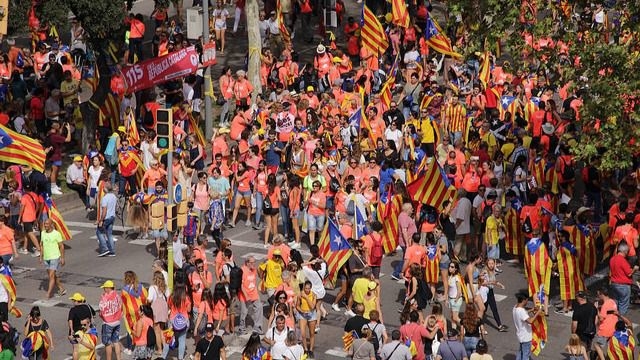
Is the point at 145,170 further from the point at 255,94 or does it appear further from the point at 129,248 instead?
the point at 255,94

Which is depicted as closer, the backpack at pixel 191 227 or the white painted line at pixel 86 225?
the backpack at pixel 191 227

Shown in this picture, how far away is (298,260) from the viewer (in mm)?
24891

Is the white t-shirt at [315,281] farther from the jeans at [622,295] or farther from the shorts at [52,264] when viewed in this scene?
the jeans at [622,295]

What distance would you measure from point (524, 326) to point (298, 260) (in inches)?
165

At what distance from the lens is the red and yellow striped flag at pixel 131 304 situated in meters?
23.5

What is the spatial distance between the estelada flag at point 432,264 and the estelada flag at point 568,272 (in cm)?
210

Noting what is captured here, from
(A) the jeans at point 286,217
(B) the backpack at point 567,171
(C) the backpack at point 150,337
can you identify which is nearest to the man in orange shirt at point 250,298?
(C) the backpack at point 150,337

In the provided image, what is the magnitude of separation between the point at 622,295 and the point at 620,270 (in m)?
0.49

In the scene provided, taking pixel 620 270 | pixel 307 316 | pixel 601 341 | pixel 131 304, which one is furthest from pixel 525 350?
pixel 131 304

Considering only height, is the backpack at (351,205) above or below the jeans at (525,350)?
above

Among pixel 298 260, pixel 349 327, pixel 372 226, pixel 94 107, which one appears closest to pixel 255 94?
pixel 94 107

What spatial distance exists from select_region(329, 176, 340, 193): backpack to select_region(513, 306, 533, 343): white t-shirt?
731 centimetres

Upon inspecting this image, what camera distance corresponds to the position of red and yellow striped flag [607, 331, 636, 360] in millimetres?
22266

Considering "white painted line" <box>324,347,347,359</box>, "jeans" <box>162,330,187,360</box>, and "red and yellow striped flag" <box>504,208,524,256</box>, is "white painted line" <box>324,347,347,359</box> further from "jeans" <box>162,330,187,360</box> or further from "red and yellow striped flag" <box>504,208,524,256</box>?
"red and yellow striped flag" <box>504,208,524,256</box>
